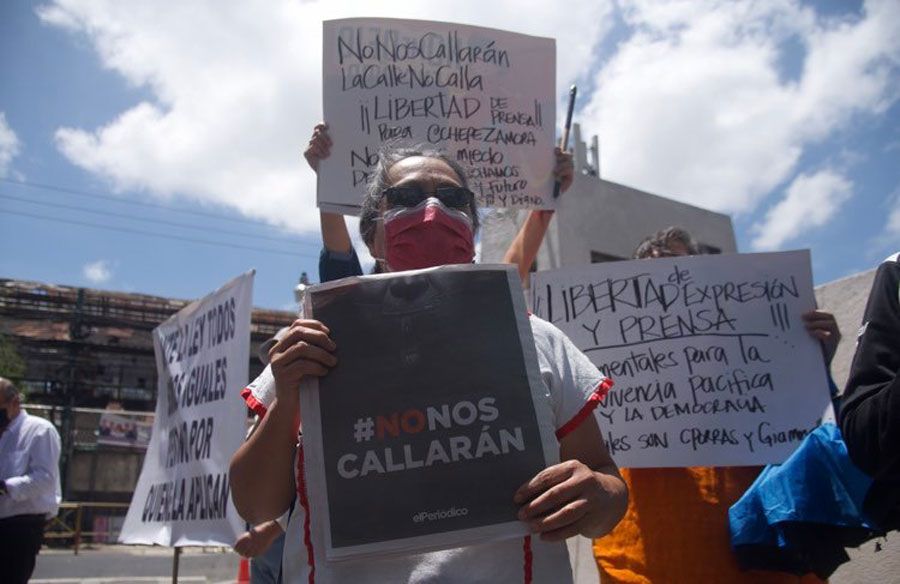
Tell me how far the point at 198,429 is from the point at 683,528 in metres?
2.88

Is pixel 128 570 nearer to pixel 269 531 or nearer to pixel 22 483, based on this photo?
pixel 22 483

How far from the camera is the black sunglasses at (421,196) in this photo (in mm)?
1532

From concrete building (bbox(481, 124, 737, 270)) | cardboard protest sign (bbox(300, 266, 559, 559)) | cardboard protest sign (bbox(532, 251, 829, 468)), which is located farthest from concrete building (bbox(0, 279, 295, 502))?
cardboard protest sign (bbox(300, 266, 559, 559))

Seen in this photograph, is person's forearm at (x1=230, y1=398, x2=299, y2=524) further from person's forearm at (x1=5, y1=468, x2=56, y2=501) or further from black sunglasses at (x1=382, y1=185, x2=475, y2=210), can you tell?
person's forearm at (x1=5, y1=468, x2=56, y2=501)

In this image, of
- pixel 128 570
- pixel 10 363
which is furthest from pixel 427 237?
pixel 10 363

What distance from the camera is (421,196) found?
154 centimetres

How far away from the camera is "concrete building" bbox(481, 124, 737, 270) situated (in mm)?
9078

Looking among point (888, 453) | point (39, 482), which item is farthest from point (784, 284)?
point (39, 482)

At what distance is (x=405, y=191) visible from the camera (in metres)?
1.55

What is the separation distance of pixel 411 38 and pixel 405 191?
1.68 meters

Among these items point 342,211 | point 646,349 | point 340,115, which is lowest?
point 646,349

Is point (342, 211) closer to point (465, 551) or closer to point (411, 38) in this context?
point (411, 38)

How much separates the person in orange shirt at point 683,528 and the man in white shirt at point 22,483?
3.63 meters

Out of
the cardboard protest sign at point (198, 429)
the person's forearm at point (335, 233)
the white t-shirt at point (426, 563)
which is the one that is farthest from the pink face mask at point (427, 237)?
the cardboard protest sign at point (198, 429)
